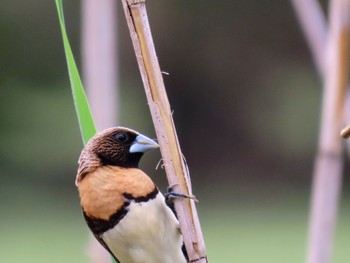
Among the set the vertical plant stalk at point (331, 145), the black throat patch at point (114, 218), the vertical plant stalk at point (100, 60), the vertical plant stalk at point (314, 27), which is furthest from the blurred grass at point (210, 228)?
the black throat patch at point (114, 218)

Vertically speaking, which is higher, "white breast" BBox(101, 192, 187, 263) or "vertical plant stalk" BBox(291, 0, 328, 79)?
"vertical plant stalk" BBox(291, 0, 328, 79)

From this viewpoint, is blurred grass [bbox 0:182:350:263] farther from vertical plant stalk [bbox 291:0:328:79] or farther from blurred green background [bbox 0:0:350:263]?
vertical plant stalk [bbox 291:0:328:79]

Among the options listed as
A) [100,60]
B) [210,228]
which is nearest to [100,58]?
Result: [100,60]

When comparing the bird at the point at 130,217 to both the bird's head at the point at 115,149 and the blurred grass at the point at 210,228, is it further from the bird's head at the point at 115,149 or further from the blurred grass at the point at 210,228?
the blurred grass at the point at 210,228

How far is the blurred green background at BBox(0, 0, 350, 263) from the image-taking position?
870cm

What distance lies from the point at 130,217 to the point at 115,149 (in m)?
0.17

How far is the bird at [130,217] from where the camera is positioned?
6.78 feet

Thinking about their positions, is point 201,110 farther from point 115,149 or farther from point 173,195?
point 173,195

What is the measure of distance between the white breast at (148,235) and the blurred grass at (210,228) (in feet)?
15.3

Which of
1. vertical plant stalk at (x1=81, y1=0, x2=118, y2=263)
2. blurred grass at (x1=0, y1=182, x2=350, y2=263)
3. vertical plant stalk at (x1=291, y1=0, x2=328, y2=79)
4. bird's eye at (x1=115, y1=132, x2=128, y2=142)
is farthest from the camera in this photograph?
blurred grass at (x1=0, y1=182, x2=350, y2=263)

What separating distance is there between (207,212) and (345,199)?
104 cm

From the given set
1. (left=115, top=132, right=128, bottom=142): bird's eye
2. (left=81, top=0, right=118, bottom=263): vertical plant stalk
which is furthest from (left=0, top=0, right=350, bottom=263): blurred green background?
(left=115, top=132, right=128, bottom=142): bird's eye

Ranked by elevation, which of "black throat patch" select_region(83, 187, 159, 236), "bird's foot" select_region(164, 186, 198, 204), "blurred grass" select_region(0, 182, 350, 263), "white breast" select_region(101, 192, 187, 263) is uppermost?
"bird's foot" select_region(164, 186, 198, 204)

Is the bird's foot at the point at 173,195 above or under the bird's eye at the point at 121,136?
under
